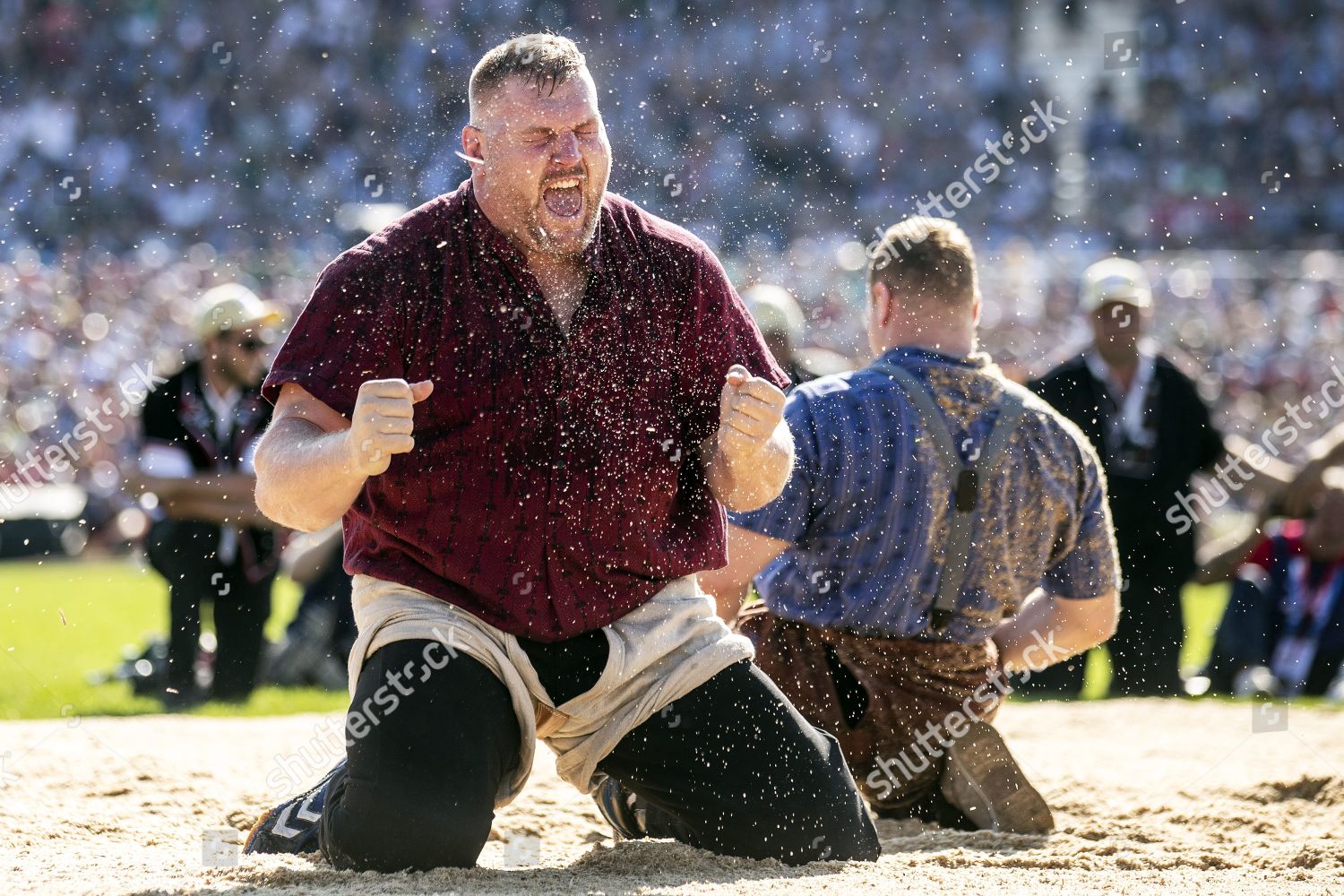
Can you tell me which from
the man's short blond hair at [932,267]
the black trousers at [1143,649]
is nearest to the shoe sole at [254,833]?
the man's short blond hair at [932,267]

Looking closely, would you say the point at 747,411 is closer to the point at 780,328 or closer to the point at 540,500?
the point at 540,500

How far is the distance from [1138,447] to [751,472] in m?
4.91

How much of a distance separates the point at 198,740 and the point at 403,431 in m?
3.05

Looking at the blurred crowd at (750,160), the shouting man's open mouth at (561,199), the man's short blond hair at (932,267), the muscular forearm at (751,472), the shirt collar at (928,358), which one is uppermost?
the blurred crowd at (750,160)

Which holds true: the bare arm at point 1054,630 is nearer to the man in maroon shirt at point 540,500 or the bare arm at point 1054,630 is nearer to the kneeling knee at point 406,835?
the man in maroon shirt at point 540,500

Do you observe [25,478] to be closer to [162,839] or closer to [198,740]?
[198,740]

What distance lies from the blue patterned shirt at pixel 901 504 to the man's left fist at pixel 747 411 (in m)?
0.74

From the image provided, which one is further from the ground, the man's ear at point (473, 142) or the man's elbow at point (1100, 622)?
the man's ear at point (473, 142)

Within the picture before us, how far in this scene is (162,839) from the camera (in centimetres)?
404

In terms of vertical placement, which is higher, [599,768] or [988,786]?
[599,768]

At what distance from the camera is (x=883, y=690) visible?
4.07 m

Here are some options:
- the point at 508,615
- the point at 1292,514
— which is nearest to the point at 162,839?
the point at 508,615

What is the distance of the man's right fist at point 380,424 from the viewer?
290cm

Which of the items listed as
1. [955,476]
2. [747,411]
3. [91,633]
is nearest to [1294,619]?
[955,476]
